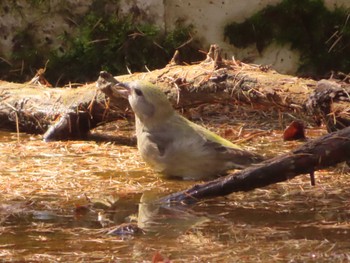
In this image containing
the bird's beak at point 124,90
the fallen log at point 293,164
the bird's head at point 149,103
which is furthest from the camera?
the bird's beak at point 124,90

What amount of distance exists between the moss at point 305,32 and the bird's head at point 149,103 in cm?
363

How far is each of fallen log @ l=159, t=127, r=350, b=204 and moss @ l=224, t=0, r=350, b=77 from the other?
4932mm

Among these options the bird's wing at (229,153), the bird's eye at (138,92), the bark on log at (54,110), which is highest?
the bird's eye at (138,92)

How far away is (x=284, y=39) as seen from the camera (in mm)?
10844

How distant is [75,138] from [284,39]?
314 cm

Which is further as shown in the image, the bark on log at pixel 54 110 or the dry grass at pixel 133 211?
the bark on log at pixel 54 110

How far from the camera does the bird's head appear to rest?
287 inches

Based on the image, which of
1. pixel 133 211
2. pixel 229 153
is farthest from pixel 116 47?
pixel 133 211

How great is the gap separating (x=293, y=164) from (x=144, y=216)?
0.96 meters

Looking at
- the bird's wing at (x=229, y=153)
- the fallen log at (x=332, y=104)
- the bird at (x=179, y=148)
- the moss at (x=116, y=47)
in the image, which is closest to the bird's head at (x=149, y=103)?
the bird at (x=179, y=148)

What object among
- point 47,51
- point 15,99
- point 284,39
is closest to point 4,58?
point 47,51

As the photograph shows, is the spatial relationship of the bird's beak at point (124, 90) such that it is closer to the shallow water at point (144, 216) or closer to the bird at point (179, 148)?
the bird at point (179, 148)

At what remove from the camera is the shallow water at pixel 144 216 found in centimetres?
491

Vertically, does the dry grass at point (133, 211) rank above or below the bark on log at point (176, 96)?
below
